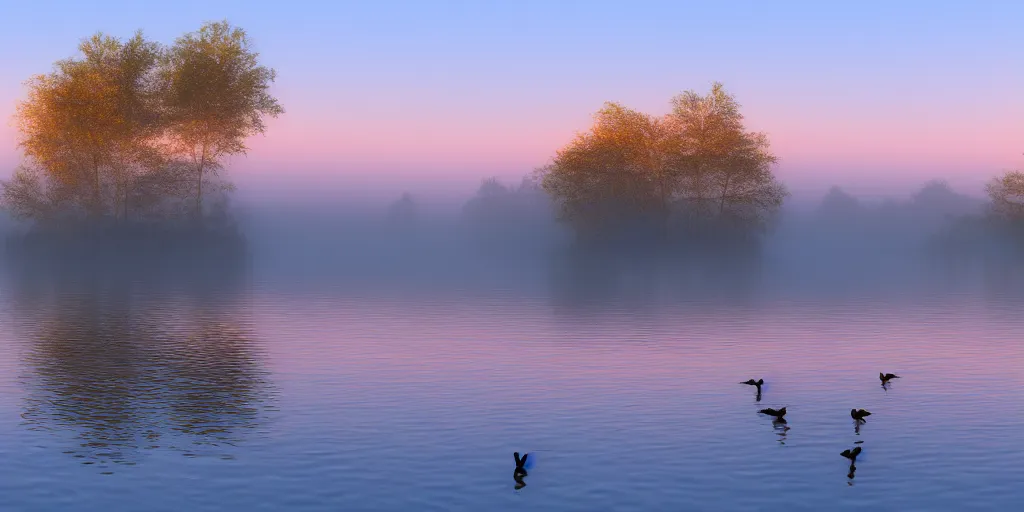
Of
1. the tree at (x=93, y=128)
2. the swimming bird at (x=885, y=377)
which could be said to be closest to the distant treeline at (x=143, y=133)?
the tree at (x=93, y=128)

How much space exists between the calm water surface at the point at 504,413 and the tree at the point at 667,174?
2923 inches

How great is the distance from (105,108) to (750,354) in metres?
91.0

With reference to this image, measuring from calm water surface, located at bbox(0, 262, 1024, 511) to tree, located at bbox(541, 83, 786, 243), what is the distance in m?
74.2

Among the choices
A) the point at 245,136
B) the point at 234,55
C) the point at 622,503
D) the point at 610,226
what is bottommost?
the point at 622,503

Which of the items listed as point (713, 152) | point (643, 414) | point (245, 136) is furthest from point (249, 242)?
point (643, 414)

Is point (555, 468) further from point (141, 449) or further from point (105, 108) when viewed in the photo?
point (105, 108)

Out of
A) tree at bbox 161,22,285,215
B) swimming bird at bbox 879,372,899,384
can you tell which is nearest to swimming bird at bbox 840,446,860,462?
swimming bird at bbox 879,372,899,384

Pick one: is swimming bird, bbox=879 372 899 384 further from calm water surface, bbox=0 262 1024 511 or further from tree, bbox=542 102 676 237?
tree, bbox=542 102 676 237

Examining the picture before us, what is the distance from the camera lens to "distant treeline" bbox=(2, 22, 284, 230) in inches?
4742

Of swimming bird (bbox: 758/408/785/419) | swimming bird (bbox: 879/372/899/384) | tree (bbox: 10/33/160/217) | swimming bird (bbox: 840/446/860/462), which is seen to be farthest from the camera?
tree (bbox: 10/33/160/217)

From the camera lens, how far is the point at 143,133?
12475cm

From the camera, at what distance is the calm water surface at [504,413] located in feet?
81.1

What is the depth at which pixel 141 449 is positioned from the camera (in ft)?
94.4

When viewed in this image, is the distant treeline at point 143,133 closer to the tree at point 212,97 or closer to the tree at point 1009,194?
the tree at point 212,97
